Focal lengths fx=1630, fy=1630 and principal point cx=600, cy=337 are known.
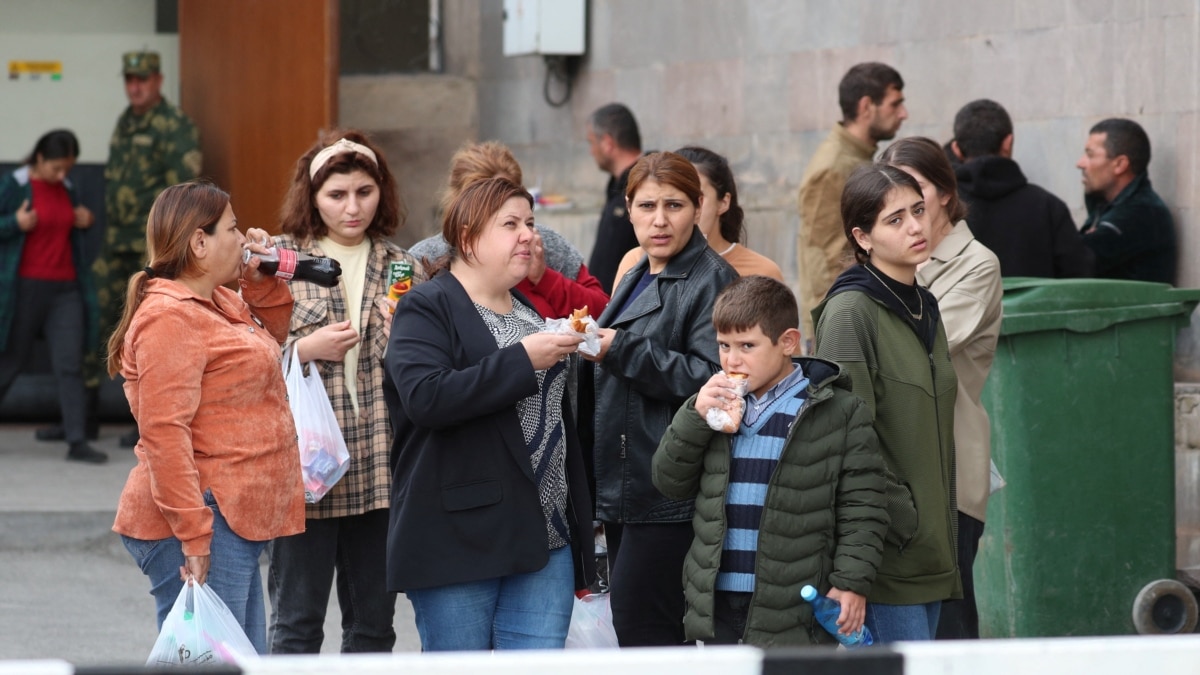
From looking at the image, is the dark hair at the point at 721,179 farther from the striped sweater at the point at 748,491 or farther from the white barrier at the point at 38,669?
the white barrier at the point at 38,669

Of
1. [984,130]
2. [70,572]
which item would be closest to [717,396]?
[984,130]

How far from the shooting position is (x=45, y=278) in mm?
9195

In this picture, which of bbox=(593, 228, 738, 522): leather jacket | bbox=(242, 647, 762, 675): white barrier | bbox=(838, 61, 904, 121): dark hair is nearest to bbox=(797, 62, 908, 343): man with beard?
bbox=(838, 61, 904, 121): dark hair

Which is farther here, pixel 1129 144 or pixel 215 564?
pixel 1129 144

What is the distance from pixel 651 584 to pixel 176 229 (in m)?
1.61

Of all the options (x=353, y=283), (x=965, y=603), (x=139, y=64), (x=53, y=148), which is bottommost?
(x=965, y=603)

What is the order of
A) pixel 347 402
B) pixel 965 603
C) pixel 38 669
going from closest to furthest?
pixel 38 669
pixel 347 402
pixel 965 603

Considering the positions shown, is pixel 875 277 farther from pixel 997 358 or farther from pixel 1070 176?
pixel 1070 176

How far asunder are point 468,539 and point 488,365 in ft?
1.44

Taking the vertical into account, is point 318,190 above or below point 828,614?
above

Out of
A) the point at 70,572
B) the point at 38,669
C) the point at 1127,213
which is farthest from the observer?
the point at 70,572

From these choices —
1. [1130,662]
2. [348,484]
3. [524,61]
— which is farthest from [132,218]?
[1130,662]

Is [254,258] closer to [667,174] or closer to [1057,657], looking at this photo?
[667,174]

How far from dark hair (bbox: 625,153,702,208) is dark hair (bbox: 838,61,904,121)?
2786 mm
